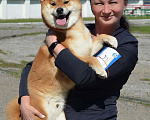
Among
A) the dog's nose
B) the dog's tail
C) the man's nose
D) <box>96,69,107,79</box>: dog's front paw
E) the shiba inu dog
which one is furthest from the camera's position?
the dog's tail

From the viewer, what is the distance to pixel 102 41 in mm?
3268

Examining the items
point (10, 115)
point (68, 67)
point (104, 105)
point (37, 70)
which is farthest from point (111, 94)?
point (10, 115)

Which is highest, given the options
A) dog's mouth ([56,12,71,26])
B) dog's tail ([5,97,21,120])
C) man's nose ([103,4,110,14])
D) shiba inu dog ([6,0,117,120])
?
man's nose ([103,4,110,14])

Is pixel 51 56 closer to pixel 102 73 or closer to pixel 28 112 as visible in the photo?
pixel 28 112

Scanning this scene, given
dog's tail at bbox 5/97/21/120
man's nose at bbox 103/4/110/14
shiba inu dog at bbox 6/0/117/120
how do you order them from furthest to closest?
dog's tail at bbox 5/97/21/120
shiba inu dog at bbox 6/0/117/120
man's nose at bbox 103/4/110/14

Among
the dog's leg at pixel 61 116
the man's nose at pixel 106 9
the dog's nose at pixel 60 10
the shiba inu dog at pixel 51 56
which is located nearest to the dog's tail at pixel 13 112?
the shiba inu dog at pixel 51 56

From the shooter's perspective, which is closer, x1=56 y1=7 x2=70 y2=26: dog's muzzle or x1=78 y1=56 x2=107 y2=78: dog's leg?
x1=78 y1=56 x2=107 y2=78: dog's leg

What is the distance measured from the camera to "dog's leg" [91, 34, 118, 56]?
3123mm

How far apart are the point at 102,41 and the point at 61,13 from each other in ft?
→ 1.56

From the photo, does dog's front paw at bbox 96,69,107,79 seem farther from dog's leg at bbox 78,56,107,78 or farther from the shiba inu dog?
the shiba inu dog

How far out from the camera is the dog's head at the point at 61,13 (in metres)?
3.33

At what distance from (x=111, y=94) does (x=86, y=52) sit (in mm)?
506

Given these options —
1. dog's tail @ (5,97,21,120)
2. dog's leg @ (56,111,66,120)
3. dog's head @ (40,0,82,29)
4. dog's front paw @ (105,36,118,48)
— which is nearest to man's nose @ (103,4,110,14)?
dog's front paw @ (105,36,118,48)

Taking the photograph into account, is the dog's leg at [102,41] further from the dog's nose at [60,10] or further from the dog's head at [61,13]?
the dog's nose at [60,10]
